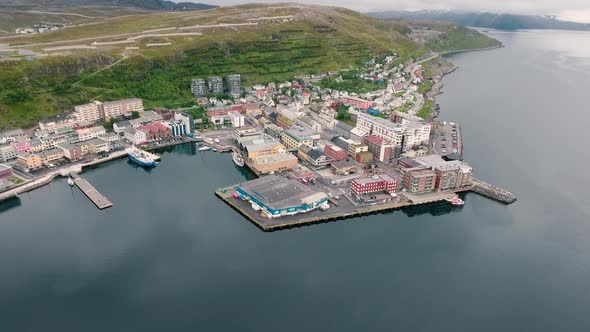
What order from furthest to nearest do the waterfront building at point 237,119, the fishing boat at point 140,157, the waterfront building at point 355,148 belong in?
the waterfront building at point 237,119 → the waterfront building at point 355,148 → the fishing boat at point 140,157

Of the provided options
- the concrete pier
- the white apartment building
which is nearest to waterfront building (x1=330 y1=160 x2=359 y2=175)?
the white apartment building

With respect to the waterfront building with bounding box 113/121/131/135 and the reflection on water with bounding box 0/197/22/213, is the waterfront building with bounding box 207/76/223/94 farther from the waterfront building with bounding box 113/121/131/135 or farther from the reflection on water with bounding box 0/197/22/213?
the reflection on water with bounding box 0/197/22/213

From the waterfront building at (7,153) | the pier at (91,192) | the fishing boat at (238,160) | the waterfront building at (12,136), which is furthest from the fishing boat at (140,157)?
the waterfront building at (12,136)

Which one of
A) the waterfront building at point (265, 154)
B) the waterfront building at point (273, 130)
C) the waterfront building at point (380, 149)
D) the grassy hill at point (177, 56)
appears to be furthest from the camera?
the grassy hill at point (177, 56)

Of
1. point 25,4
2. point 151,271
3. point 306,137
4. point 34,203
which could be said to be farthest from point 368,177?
point 25,4

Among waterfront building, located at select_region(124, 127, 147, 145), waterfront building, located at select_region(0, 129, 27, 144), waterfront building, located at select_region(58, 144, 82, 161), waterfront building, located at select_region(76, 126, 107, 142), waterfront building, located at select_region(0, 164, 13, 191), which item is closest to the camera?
waterfront building, located at select_region(0, 164, 13, 191)

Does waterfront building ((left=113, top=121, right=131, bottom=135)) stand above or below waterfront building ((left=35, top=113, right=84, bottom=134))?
below

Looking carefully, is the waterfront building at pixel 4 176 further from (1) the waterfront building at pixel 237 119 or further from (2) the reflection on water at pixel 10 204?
(1) the waterfront building at pixel 237 119
